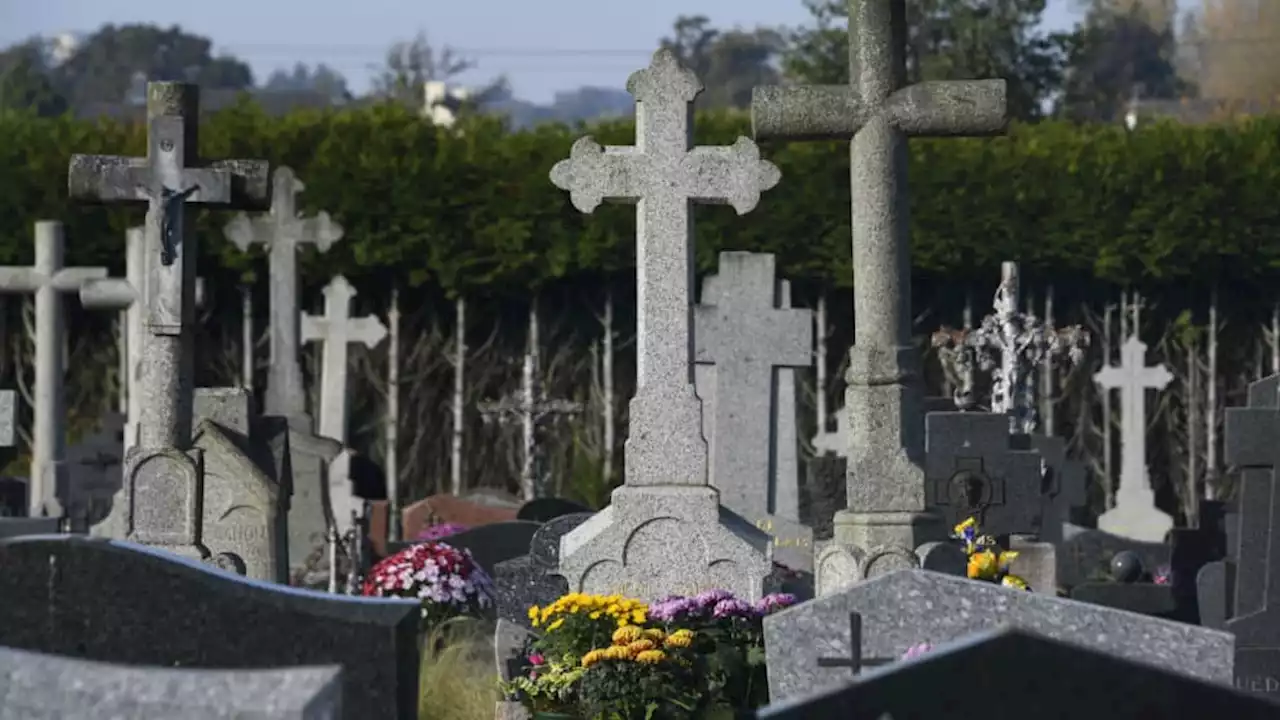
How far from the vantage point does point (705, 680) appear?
32.3ft

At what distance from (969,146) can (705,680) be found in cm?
1405

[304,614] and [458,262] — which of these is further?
[458,262]

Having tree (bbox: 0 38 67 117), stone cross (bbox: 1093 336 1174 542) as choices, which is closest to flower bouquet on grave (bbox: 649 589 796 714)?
stone cross (bbox: 1093 336 1174 542)

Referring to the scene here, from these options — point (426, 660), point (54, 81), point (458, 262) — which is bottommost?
point (426, 660)

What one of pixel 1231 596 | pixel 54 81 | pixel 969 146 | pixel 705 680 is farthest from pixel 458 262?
pixel 54 81

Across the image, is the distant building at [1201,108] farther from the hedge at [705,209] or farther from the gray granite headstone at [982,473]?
the gray granite headstone at [982,473]

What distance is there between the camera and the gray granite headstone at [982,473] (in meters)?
14.2

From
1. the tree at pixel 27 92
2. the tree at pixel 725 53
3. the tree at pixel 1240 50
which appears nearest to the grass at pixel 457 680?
the tree at pixel 1240 50

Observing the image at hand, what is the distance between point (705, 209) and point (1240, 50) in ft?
106

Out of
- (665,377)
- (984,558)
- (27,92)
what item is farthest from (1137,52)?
(984,558)

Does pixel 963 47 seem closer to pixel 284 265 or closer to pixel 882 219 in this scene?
pixel 284 265

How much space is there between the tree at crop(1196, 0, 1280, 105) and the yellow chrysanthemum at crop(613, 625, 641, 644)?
119ft

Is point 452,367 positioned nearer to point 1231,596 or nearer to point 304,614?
point 1231,596

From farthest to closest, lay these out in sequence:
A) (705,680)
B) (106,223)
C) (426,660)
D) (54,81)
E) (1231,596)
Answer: (54,81) → (106,223) → (1231,596) → (426,660) → (705,680)
